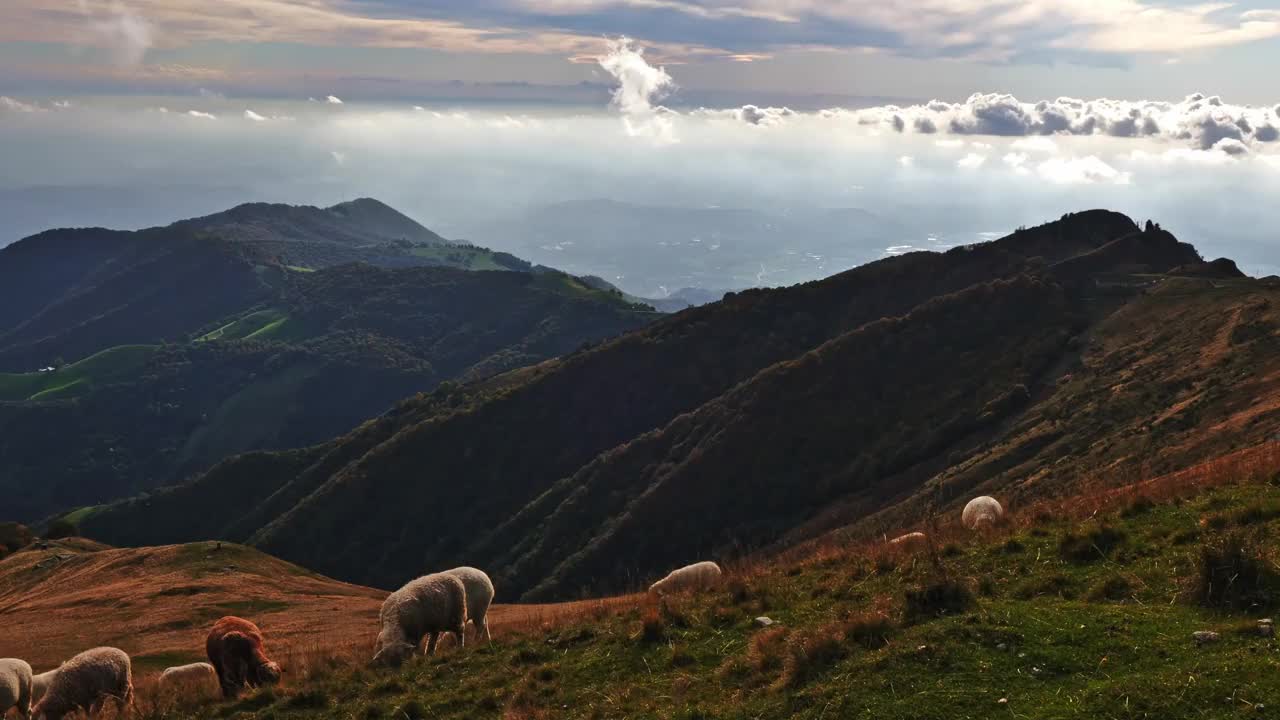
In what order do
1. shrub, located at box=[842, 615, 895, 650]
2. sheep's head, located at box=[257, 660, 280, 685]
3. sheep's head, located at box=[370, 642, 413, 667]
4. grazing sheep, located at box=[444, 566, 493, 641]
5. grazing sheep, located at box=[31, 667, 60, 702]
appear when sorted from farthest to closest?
grazing sheep, located at box=[444, 566, 493, 641]
grazing sheep, located at box=[31, 667, 60, 702]
sheep's head, located at box=[257, 660, 280, 685]
sheep's head, located at box=[370, 642, 413, 667]
shrub, located at box=[842, 615, 895, 650]

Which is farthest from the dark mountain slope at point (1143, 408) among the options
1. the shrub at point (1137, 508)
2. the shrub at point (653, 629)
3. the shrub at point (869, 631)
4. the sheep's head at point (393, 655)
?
the sheep's head at point (393, 655)

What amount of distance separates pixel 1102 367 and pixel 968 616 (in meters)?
56.6

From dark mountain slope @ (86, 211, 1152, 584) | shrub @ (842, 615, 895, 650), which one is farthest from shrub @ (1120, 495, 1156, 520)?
dark mountain slope @ (86, 211, 1152, 584)

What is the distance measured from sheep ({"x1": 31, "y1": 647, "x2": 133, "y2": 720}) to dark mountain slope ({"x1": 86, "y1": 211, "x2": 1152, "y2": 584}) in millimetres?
79649

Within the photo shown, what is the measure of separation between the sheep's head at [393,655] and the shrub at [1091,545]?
1091 centimetres

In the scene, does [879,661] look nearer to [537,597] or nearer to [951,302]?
[537,597]

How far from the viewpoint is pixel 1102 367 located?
60.0 metres

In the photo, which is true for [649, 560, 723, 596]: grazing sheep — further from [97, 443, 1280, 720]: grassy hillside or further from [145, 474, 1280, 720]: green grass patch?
[145, 474, 1280, 720]: green grass patch

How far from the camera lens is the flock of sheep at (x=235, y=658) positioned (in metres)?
15.2

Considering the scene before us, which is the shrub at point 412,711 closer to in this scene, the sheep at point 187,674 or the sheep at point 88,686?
the sheep at point 88,686

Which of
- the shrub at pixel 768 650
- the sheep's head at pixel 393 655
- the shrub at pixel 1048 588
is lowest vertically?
the sheep's head at pixel 393 655

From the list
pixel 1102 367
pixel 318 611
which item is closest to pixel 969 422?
pixel 1102 367

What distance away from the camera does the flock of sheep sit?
15250mm

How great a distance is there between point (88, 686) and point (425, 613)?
643cm
